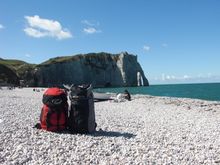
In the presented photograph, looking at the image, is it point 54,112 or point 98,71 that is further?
point 98,71

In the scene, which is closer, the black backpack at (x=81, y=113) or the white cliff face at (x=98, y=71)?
the black backpack at (x=81, y=113)

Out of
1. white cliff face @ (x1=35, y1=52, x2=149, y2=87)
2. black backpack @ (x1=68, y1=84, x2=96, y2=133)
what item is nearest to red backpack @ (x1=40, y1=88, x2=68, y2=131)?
black backpack @ (x1=68, y1=84, x2=96, y2=133)

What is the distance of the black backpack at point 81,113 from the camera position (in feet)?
19.2

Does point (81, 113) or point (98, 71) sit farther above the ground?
point (98, 71)

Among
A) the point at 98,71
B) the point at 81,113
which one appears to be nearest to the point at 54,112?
the point at 81,113

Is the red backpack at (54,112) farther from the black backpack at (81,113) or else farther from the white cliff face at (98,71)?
the white cliff face at (98,71)

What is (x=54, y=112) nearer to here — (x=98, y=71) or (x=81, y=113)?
(x=81, y=113)

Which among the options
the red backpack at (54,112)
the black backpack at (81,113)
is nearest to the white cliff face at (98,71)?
the red backpack at (54,112)

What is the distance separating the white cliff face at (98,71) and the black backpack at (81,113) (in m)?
92.4

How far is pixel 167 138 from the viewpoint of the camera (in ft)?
19.7

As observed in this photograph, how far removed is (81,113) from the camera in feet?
19.2

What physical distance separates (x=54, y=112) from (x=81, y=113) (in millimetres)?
866

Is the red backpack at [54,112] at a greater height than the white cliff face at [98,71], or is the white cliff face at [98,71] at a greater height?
the white cliff face at [98,71]

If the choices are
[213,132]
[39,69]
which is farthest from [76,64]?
[213,132]
